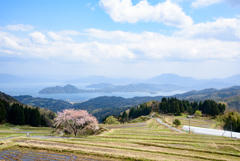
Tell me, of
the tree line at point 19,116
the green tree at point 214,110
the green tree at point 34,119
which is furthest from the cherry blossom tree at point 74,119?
the green tree at point 214,110

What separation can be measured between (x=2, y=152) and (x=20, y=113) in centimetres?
4519

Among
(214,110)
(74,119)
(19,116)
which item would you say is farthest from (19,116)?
(214,110)

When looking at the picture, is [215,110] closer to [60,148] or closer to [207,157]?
[207,157]

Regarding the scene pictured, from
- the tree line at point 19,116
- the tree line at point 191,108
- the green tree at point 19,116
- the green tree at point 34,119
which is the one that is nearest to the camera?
A: the tree line at point 19,116

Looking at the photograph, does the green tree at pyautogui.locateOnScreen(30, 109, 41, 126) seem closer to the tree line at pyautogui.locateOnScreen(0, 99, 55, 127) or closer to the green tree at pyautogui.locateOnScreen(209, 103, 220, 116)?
the tree line at pyautogui.locateOnScreen(0, 99, 55, 127)

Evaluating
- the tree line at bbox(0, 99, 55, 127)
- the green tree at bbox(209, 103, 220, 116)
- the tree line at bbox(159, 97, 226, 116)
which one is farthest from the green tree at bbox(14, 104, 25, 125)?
the green tree at bbox(209, 103, 220, 116)

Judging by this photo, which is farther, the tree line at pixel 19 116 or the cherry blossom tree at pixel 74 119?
the tree line at pixel 19 116

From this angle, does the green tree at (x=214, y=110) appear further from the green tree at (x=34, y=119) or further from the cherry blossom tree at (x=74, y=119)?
the green tree at (x=34, y=119)

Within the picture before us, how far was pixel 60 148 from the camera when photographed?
55.2 ft

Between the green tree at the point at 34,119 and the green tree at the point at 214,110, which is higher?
the green tree at the point at 214,110

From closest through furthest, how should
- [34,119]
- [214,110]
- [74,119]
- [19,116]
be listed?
[74,119] → [19,116] → [34,119] → [214,110]

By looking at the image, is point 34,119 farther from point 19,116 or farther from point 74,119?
point 74,119

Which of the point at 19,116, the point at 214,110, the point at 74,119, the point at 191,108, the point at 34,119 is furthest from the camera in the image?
the point at 191,108

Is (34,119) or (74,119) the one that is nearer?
(74,119)
